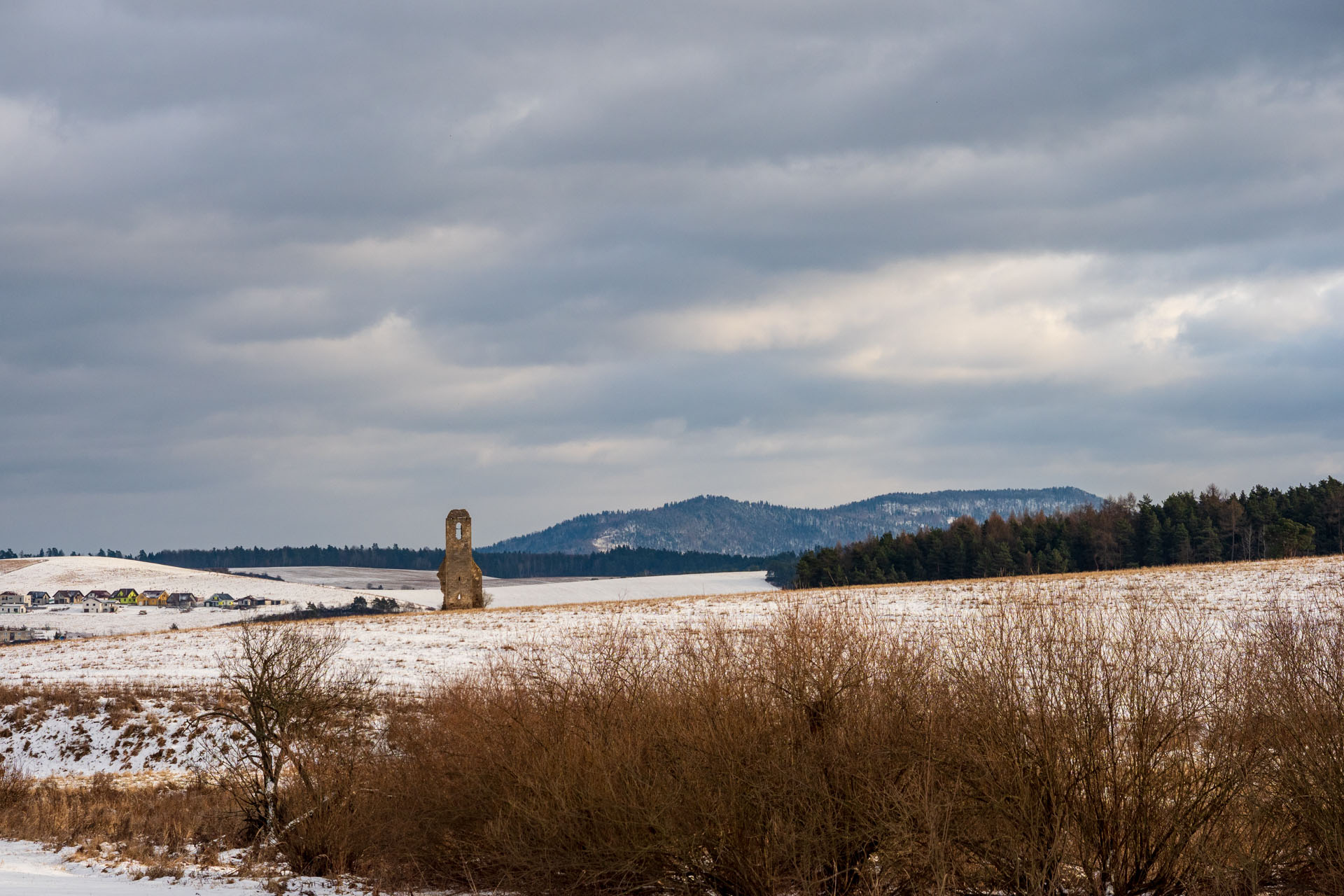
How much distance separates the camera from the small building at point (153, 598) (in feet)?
338

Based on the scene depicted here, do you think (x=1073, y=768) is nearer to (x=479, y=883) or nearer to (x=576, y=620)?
(x=479, y=883)

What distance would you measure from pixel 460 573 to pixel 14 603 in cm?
6828

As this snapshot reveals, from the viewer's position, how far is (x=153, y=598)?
352ft

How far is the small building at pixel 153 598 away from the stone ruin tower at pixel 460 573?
57.9 m

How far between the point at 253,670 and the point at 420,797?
5961 millimetres

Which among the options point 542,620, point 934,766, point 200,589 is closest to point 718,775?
point 934,766

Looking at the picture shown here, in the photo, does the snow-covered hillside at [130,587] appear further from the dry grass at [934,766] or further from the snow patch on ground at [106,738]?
the dry grass at [934,766]

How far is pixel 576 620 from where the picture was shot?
45.0 m

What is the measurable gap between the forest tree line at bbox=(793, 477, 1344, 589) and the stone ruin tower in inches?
1351

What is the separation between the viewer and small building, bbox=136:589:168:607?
10294 centimetres

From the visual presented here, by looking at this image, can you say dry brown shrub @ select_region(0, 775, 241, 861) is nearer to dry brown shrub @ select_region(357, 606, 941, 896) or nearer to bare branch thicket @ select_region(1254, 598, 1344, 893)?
dry brown shrub @ select_region(357, 606, 941, 896)

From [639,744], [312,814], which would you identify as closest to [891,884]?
[639,744]

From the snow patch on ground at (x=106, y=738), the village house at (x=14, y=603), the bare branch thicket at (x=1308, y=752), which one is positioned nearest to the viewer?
the bare branch thicket at (x=1308, y=752)

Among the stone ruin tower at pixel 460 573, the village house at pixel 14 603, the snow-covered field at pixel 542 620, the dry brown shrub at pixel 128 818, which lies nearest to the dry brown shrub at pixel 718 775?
the dry brown shrub at pixel 128 818
